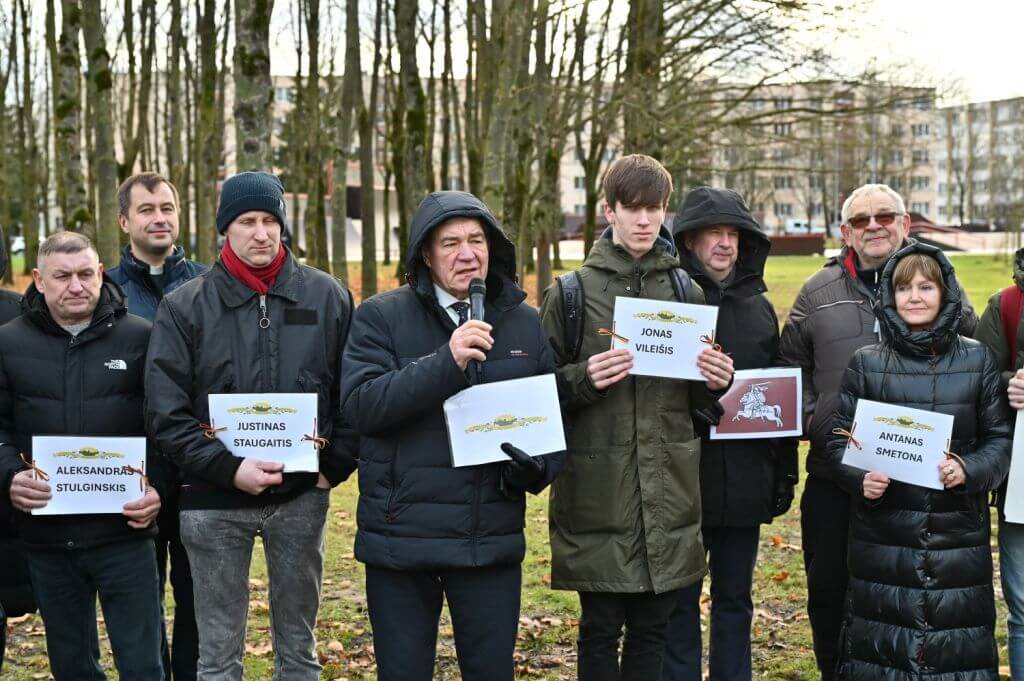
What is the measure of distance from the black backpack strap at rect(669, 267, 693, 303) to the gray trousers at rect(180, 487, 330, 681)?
1.69m

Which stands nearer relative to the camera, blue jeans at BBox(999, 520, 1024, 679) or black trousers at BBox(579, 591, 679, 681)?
black trousers at BBox(579, 591, 679, 681)

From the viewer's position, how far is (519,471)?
13.6 feet

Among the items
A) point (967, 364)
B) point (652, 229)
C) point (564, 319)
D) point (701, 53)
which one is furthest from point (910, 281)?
point (701, 53)

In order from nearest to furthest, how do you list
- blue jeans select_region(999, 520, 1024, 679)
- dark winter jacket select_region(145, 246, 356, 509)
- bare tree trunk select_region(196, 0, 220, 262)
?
1. dark winter jacket select_region(145, 246, 356, 509)
2. blue jeans select_region(999, 520, 1024, 679)
3. bare tree trunk select_region(196, 0, 220, 262)

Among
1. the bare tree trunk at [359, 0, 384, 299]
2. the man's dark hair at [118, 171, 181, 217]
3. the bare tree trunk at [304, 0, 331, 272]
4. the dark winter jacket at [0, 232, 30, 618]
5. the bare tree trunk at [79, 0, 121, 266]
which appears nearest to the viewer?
the dark winter jacket at [0, 232, 30, 618]

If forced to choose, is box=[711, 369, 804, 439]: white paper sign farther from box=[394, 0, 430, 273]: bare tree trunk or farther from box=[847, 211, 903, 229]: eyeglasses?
box=[394, 0, 430, 273]: bare tree trunk

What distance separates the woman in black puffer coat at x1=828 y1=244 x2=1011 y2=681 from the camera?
15.6ft

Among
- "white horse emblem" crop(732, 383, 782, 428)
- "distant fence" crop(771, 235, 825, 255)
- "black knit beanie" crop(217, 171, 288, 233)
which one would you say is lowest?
"white horse emblem" crop(732, 383, 782, 428)

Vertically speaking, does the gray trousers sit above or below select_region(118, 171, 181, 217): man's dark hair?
below

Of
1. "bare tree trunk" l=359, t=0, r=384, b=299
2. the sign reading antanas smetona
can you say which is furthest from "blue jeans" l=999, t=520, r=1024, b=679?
"bare tree trunk" l=359, t=0, r=384, b=299

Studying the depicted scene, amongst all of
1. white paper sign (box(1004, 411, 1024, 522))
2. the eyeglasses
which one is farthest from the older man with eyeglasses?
white paper sign (box(1004, 411, 1024, 522))

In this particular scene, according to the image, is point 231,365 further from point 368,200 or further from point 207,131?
point 368,200

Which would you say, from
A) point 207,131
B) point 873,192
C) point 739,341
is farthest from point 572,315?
point 207,131

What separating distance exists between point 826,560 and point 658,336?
5.77 feet
